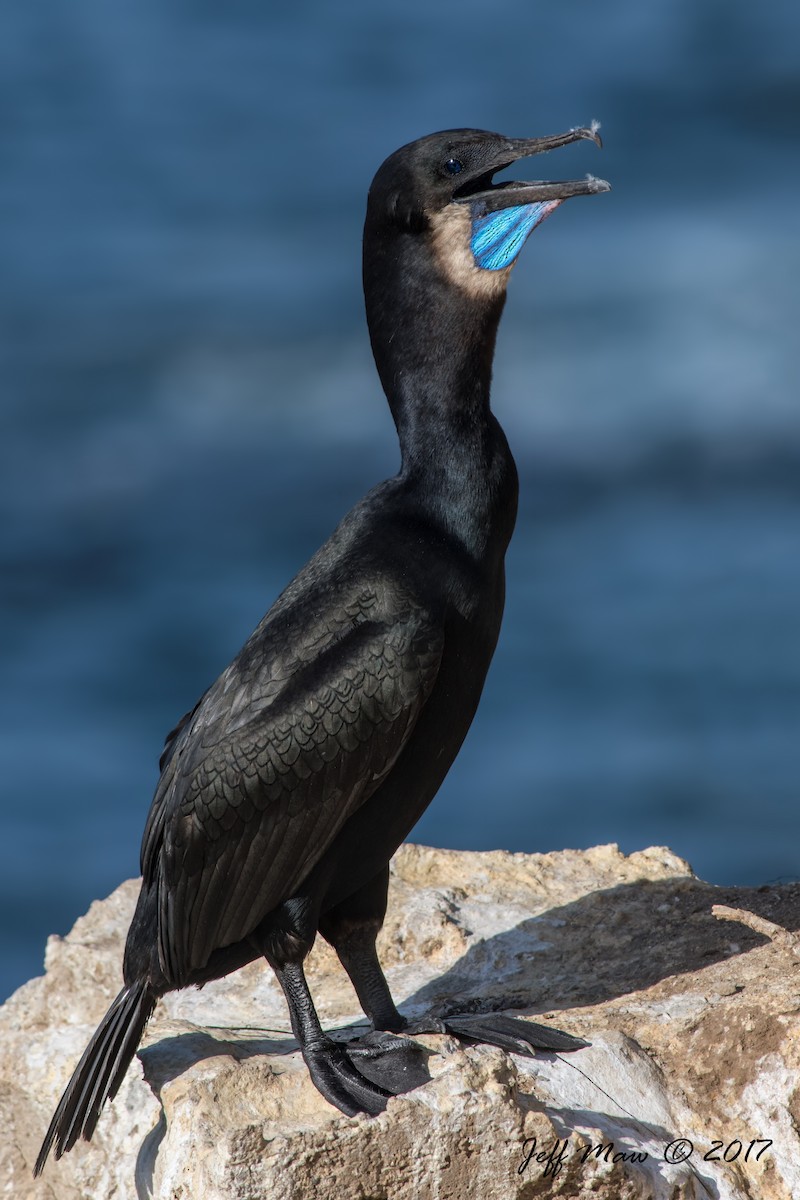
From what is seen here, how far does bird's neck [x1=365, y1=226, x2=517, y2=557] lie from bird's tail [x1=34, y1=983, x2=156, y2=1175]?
5.81 feet

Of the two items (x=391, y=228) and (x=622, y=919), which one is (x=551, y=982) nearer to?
(x=622, y=919)

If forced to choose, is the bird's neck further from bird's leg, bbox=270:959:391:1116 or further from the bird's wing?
bird's leg, bbox=270:959:391:1116

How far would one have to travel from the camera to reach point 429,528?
4.89m

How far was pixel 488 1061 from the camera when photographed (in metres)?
4.28

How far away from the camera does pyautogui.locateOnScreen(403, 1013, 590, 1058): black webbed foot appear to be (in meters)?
4.71

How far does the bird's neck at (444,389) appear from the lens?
495 cm

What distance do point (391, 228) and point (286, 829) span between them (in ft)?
6.09

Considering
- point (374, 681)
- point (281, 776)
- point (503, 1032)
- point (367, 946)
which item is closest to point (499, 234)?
point (374, 681)

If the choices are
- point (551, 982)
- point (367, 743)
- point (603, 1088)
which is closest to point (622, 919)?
point (551, 982)

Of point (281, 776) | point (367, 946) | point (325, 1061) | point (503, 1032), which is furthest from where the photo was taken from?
point (367, 946)

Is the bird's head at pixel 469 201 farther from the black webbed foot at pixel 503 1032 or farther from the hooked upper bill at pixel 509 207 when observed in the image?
the black webbed foot at pixel 503 1032

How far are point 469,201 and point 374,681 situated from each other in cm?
149

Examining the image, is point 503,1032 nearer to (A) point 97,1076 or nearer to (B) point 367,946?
(B) point 367,946

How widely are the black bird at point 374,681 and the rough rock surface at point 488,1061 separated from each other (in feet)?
0.73
